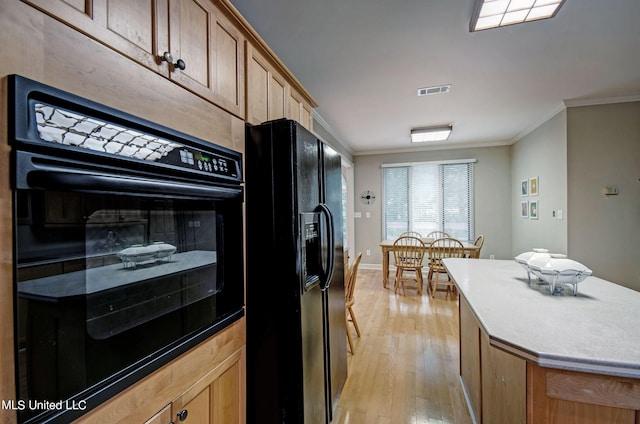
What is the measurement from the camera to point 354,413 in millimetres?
1818

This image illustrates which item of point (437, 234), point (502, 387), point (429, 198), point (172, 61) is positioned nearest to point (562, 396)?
point (502, 387)

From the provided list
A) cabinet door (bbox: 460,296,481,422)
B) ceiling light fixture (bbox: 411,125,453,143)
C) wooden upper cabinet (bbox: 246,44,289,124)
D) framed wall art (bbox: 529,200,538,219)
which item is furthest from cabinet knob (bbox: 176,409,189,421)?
framed wall art (bbox: 529,200,538,219)

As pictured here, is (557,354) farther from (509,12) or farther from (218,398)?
(509,12)

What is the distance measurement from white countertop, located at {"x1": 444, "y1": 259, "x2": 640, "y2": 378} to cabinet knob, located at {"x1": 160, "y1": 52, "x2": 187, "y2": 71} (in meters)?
1.41

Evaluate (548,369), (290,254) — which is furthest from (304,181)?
(548,369)

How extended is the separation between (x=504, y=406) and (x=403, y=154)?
5.30 meters

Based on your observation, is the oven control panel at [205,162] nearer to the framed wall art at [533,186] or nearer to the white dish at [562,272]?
the white dish at [562,272]

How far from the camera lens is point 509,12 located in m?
1.75

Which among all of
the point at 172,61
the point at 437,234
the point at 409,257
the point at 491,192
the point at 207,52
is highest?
the point at 207,52

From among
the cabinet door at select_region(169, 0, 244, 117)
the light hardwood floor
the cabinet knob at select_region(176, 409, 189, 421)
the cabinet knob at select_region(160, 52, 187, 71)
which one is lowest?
the light hardwood floor

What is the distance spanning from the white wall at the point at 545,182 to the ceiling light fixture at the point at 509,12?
2255 mm

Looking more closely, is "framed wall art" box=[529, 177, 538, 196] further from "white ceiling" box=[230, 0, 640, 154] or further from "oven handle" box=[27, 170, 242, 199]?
"oven handle" box=[27, 170, 242, 199]

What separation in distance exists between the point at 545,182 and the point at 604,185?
0.70 metres

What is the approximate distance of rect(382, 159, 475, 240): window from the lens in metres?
5.59
